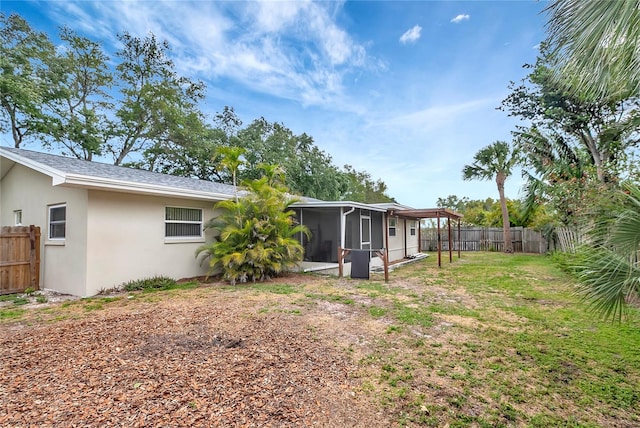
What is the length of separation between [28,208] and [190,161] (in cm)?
1138

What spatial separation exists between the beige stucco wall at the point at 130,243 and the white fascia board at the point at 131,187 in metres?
0.48

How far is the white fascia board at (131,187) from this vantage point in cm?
611

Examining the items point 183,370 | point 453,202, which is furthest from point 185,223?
point 453,202

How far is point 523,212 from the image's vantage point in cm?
1695

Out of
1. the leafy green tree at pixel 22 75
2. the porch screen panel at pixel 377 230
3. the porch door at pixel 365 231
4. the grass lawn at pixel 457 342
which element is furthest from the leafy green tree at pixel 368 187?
the grass lawn at pixel 457 342

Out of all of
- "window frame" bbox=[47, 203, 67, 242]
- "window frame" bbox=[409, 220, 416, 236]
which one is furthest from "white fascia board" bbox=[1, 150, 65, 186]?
"window frame" bbox=[409, 220, 416, 236]

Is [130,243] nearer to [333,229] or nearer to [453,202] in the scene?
[333,229]

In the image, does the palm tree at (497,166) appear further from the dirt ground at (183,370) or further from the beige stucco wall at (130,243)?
the dirt ground at (183,370)

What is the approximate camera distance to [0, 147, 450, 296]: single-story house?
22.3ft

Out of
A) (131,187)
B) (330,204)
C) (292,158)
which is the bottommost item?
(330,204)

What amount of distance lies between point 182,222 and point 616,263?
871 centimetres

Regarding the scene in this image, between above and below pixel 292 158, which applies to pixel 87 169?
below

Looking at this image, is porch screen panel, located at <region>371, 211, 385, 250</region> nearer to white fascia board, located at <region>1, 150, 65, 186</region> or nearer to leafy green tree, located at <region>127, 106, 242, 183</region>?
leafy green tree, located at <region>127, 106, 242, 183</region>

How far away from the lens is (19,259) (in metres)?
7.29
